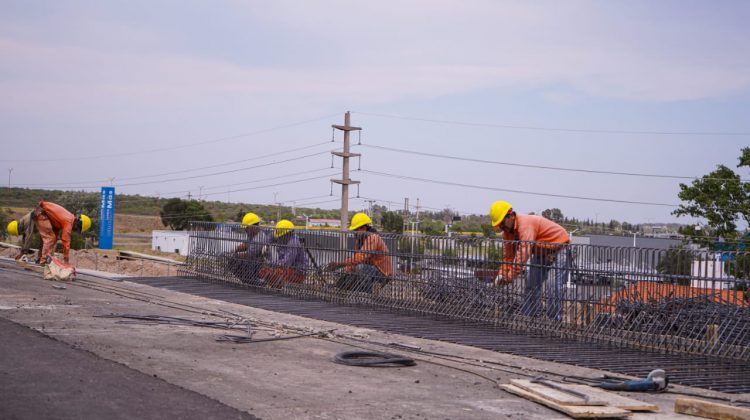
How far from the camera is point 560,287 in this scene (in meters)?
12.8

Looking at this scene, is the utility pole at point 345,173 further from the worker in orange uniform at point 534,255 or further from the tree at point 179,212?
the tree at point 179,212

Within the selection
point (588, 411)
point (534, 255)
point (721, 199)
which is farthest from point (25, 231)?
point (721, 199)

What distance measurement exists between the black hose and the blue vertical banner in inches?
1146

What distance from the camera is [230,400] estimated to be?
693cm

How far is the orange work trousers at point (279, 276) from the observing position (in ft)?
58.9

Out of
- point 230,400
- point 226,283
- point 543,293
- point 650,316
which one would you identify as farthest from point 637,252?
point 226,283

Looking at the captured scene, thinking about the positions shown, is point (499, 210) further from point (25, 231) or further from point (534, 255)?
point (25, 231)

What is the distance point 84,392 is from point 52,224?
1589cm

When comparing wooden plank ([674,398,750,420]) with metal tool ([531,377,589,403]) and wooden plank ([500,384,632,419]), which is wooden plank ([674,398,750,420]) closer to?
wooden plank ([500,384,632,419])

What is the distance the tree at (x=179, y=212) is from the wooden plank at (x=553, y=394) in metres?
77.1

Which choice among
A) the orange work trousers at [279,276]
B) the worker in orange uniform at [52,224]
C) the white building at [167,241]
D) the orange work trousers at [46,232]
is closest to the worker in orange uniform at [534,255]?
the orange work trousers at [279,276]

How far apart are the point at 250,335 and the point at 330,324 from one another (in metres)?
2.22

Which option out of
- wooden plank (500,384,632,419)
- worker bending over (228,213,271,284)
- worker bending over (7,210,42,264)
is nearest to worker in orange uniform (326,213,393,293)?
Answer: worker bending over (228,213,271,284)

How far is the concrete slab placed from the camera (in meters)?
6.94
